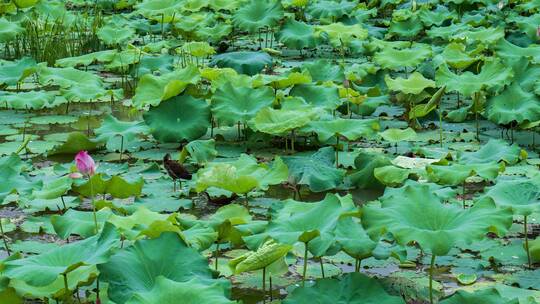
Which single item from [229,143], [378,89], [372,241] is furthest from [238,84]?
[372,241]

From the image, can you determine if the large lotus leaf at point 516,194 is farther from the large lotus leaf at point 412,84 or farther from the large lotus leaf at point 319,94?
the large lotus leaf at point 412,84

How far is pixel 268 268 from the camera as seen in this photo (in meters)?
2.47

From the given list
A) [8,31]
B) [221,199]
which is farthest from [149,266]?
[8,31]

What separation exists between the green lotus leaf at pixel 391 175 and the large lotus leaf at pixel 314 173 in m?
0.14

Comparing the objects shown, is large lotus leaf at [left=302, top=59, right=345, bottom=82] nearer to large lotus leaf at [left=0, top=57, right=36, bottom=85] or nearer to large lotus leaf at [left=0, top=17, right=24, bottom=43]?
large lotus leaf at [left=0, top=57, right=36, bottom=85]

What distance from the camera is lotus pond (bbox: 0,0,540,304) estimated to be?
224 centimetres

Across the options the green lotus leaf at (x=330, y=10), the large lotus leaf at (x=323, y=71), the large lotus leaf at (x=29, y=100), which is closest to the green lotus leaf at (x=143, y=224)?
the large lotus leaf at (x=29, y=100)

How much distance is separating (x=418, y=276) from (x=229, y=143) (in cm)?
156

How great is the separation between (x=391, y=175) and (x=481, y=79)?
104 cm

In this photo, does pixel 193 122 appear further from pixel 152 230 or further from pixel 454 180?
pixel 152 230

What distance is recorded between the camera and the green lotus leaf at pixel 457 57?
455 cm

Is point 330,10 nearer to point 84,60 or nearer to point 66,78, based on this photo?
point 84,60

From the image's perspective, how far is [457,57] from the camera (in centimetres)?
468

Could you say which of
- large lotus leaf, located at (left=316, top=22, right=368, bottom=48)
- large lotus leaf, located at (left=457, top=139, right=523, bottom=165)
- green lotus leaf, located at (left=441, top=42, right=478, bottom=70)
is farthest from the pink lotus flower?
large lotus leaf, located at (left=316, top=22, right=368, bottom=48)
